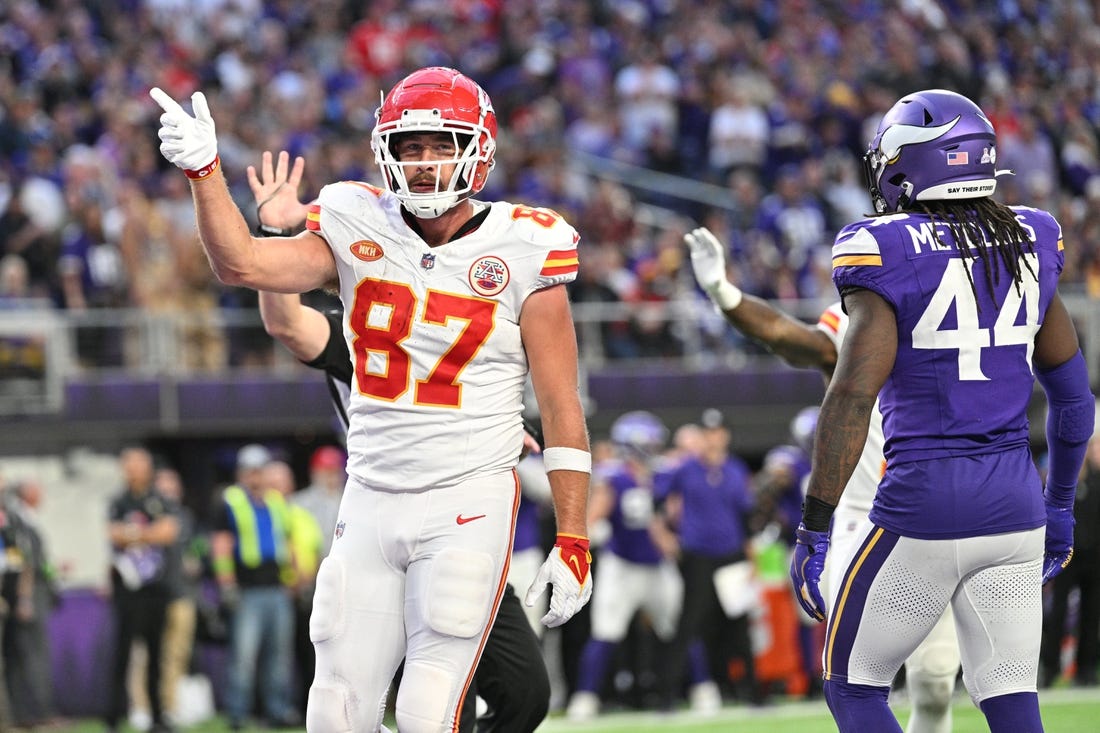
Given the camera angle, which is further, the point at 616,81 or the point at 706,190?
the point at 616,81

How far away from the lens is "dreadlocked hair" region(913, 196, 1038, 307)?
13.1 ft

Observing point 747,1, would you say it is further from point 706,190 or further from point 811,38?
point 706,190

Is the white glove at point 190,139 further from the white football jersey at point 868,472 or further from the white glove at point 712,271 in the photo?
the white football jersey at point 868,472

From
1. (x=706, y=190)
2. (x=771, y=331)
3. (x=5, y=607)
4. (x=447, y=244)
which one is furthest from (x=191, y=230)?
(x=447, y=244)

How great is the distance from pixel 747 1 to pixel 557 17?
2.46 metres

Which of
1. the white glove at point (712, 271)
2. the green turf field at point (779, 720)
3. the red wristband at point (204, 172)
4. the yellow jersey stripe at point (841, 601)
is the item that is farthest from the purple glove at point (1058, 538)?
the green turf field at point (779, 720)

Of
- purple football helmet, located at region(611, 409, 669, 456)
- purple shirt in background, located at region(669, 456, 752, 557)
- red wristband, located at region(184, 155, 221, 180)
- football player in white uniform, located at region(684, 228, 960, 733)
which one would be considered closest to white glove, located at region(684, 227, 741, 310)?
football player in white uniform, located at region(684, 228, 960, 733)

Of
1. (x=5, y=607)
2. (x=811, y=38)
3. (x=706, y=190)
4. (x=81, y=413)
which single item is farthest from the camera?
(x=811, y=38)

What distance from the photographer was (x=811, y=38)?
1805 cm

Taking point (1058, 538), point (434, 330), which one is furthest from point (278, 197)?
point (1058, 538)

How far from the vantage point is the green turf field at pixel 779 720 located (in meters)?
8.33

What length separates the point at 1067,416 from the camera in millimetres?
4375

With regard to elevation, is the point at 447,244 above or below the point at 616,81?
below

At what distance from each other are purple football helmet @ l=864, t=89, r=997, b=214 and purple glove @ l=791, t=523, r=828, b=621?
35.9 inches
